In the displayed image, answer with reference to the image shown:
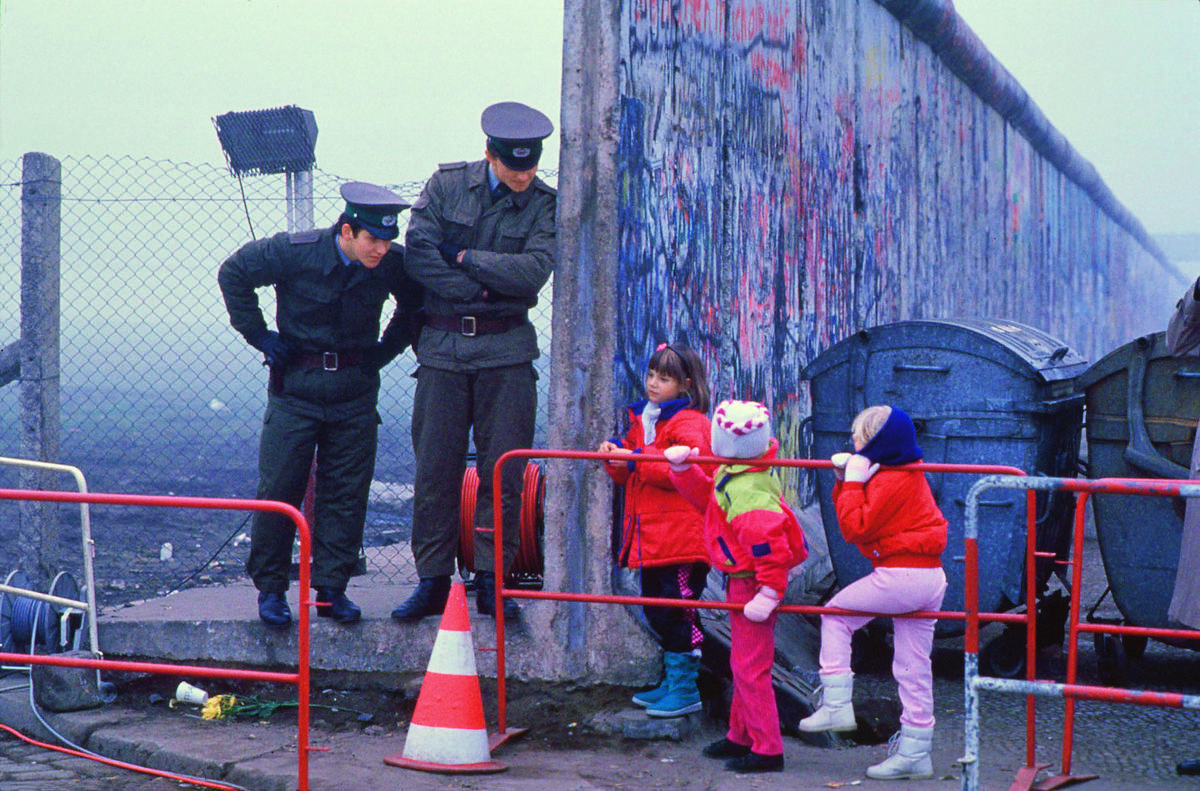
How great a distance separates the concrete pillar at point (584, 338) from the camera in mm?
5516

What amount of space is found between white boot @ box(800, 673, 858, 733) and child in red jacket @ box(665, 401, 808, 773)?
20 cm

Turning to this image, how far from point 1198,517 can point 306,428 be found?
11.6 ft

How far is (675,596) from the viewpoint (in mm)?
5199

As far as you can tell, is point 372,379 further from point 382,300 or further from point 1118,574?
point 1118,574

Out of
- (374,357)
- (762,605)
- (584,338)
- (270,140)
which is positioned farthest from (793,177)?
(762,605)

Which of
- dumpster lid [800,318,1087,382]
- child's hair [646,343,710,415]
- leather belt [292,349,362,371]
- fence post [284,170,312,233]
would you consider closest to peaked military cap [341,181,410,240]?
leather belt [292,349,362,371]

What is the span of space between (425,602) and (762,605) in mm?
1723

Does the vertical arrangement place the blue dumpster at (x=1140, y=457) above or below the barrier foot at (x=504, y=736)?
above

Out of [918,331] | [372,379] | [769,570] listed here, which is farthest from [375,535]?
[769,570]

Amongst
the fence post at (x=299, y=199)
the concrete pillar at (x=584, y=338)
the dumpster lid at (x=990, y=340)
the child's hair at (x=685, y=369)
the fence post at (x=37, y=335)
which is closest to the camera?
the child's hair at (x=685, y=369)

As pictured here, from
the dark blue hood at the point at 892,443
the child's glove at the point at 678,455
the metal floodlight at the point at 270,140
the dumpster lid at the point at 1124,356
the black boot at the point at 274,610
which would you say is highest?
the metal floodlight at the point at 270,140

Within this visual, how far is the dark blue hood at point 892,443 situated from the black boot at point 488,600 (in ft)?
6.01

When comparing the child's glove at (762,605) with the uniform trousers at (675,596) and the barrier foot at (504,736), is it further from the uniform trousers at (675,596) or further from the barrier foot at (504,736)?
the barrier foot at (504,736)

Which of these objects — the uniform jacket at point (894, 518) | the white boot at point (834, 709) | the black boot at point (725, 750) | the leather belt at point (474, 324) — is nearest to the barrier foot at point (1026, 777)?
the white boot at point (834, 709)
